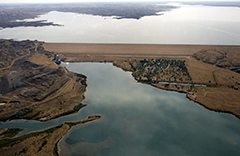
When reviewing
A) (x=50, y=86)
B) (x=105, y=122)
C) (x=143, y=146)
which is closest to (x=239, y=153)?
Answer: (x=143, y=146)

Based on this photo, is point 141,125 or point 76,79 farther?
point 76,79

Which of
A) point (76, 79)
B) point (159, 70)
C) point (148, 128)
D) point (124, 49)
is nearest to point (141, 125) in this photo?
point (148, 128)

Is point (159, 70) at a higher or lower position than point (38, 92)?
higher

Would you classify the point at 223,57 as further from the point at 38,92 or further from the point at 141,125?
the point at 38,92

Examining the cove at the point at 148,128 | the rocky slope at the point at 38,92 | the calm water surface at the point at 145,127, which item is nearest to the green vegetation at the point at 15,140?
the calm water surface at the point at 145,127

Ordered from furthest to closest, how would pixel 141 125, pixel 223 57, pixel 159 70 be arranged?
pixel 223 57 < pixel 159 70 < pixel 141 125

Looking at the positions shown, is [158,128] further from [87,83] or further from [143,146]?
[87,83]

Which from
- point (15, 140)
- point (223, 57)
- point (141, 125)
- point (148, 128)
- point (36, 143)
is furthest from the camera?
point (223, 57)

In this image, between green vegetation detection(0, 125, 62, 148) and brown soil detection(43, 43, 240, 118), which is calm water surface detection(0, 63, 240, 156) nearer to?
green vegetation detection(0, 125, 62, 148)

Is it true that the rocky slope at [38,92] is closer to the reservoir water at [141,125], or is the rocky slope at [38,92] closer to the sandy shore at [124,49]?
the reservoir water at [141,125]
